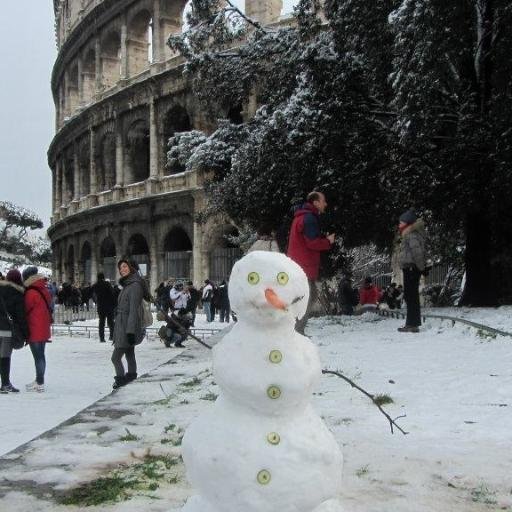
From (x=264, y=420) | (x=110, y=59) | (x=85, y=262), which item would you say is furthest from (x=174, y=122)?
(x=264, y=420)

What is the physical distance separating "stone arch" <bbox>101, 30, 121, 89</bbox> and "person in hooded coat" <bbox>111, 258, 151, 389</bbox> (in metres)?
25.0

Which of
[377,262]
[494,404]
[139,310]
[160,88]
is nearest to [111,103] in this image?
[160,88]

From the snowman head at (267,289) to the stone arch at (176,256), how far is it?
871 inches

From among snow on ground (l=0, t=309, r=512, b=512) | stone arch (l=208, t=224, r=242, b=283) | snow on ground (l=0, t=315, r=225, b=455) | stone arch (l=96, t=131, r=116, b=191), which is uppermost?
stone arch (l=96, t=131, r=116, b=191)

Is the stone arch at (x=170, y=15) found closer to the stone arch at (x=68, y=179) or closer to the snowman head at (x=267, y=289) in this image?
the stone arch at (x=68, y=179)

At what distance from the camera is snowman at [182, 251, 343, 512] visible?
208 cm

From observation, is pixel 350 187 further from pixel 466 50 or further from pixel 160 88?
pixel 160 88

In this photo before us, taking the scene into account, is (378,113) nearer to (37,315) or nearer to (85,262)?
(37,315)

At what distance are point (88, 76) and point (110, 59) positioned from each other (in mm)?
2403

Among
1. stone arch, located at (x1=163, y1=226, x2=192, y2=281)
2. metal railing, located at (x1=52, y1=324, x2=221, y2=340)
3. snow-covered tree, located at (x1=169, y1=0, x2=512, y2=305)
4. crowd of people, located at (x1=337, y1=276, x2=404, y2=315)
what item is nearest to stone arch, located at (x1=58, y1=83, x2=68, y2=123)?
stone arch, located at (x1=163, y1=226, x2=192, y2=281)

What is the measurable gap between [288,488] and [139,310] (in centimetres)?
513

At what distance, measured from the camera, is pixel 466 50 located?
10.1 metres

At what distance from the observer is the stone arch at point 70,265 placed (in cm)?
3341

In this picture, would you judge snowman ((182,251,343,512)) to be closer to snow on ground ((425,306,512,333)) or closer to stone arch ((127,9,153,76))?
snow on ground ((425,306,512,333))
